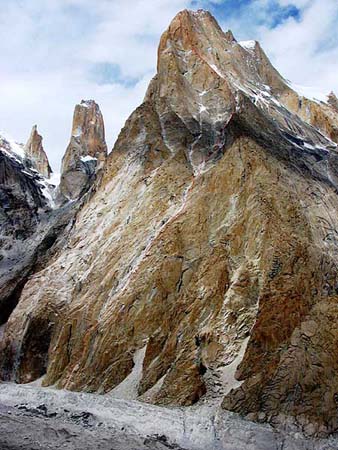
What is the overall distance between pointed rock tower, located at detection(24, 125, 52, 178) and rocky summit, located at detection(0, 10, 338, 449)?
6101cm

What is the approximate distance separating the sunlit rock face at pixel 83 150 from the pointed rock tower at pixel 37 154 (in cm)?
1157

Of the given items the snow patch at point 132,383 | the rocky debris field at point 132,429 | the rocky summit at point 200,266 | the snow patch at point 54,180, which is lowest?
A: the rocky debris field at point 132,429

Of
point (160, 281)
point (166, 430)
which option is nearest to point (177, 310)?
point (160, 281)

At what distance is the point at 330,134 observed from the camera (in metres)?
73.2

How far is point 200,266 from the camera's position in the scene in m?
46.1

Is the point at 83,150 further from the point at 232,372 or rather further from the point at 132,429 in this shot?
the point at 132,429

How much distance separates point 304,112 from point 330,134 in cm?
556

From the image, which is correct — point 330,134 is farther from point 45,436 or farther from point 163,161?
point 45,436

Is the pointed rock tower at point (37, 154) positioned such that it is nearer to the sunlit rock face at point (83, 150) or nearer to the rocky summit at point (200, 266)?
the sunlit rock face at point (83, 150)

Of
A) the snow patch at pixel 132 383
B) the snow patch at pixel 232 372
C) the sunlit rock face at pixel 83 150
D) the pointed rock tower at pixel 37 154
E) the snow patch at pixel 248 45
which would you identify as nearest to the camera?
the snow patch at pixel 232 372

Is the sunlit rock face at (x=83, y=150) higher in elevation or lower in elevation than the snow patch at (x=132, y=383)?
higher

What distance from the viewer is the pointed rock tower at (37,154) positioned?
13088 cm

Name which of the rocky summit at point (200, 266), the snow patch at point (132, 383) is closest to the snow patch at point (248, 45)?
the rocky summit at point (200, 266)

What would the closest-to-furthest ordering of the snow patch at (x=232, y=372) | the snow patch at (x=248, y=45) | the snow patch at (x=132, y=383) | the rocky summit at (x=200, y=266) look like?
the snow patch at (x=232, y=372) → the rocky summit at (x=200, y=266) → the snow patch at (x=132, y=383) → the snow patch at (x=248, y=45)
